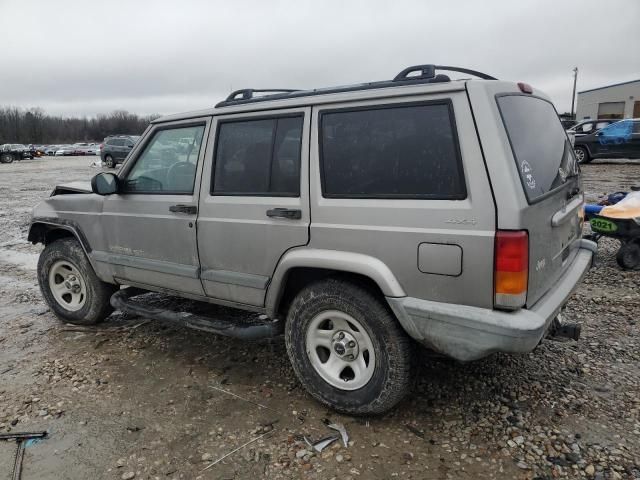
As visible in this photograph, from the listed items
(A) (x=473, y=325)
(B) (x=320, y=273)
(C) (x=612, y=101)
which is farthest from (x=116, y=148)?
(C) (x=612, y=101)

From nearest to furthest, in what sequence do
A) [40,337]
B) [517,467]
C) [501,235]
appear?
[501,235] < [517,467] < [40,337]

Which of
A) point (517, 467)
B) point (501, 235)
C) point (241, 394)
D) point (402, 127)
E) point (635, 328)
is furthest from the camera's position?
point (635, 328)

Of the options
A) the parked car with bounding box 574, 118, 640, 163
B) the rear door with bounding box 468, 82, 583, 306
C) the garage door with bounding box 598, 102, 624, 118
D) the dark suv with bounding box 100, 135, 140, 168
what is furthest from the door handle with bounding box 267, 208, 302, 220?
the garage door with bounding box 598, 102, 624, 118

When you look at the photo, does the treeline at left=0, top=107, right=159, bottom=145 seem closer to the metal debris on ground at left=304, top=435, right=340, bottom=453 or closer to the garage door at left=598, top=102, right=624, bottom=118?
the garage door at left=598, top=102, right=624, bottom=118

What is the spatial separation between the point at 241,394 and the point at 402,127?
2096mm

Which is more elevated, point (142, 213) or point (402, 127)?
point (402, 127)

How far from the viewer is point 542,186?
2.71 meters

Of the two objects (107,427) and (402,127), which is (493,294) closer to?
(402,127)

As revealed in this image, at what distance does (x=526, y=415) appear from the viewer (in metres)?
3.01

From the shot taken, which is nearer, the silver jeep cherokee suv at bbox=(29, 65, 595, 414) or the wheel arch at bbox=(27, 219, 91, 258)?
the silver jeep cherokee suv at bbox=(29, 65, 595, 414)

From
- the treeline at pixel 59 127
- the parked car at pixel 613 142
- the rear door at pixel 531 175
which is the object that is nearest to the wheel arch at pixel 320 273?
the rear door at pixel 531 175

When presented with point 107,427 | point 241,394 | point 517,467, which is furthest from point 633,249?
point 107,427

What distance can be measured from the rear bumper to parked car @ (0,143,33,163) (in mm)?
42560

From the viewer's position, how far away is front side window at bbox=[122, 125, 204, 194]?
12.0 ft
